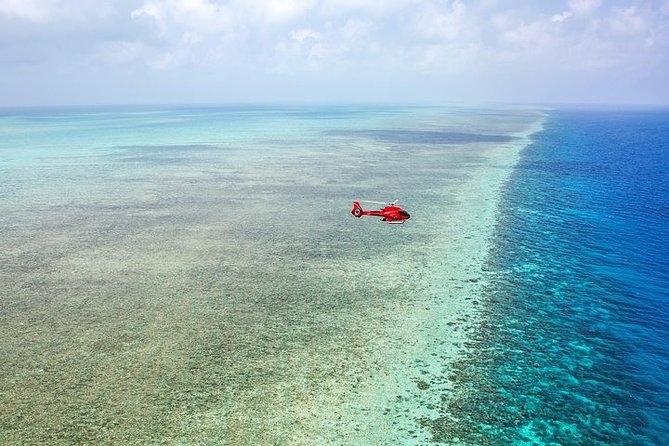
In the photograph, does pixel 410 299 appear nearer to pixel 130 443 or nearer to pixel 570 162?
pixel 130 443

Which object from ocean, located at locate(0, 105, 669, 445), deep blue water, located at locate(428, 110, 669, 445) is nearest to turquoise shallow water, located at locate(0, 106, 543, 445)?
ocean, located at locate(0, 105, 669, 445)

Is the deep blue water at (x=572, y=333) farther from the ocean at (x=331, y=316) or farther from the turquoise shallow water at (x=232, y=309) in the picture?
the turquoise shallow water at (x=232, y=309)

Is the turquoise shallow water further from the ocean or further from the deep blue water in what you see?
the deep blue water

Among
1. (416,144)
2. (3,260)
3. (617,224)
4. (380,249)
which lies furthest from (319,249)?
(416,144)

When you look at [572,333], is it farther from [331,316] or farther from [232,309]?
[232,309]

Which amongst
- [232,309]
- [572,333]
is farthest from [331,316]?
[572,333]

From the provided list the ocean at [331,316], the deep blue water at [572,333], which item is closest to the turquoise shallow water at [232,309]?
the ocean at [331,316]
